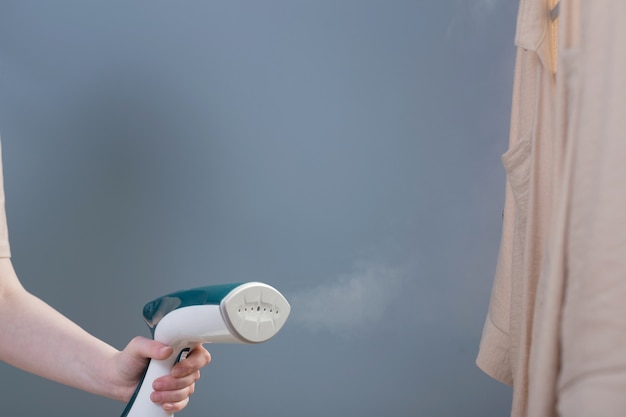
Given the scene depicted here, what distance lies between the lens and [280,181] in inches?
65.0

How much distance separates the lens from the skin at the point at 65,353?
996 mm

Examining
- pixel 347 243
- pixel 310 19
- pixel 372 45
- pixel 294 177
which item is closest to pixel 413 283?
pixel 347 243

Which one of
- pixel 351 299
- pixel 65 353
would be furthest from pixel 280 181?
pixel 65 353

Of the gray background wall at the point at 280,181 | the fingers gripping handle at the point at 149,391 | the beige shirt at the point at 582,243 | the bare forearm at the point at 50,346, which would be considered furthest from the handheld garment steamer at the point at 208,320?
the gray background wall at the point at 280,181

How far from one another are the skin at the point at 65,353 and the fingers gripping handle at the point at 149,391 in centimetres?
2

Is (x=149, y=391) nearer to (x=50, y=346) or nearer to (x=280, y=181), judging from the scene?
(x=50, y=346)

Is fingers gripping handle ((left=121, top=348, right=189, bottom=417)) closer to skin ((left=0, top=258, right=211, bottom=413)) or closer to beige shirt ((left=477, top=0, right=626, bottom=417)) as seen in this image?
skin ((left=0, top=258, right=211, bottom=413))

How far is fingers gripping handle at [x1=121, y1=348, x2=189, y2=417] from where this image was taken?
0.93 m

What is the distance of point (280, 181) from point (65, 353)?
747 mm

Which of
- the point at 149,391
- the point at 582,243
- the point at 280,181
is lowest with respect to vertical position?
the point at 149,391

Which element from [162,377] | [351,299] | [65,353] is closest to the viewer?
[162,377]

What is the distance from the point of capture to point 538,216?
1.09 metres

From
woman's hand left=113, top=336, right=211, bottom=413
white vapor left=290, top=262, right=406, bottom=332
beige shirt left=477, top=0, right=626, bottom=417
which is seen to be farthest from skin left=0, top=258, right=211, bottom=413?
white vapor left=290, top=262, right=406, bottom=332

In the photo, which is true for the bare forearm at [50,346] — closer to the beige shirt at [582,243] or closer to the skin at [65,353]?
the skin at [65,353]
